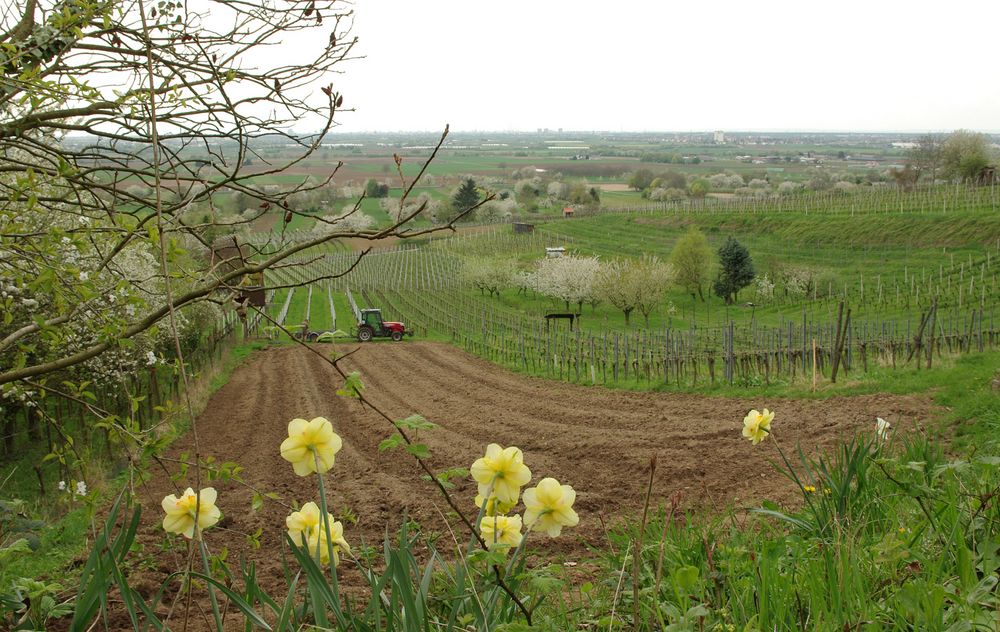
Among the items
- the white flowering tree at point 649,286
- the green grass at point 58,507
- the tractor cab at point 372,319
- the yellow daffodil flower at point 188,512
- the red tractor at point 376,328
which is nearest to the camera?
the yellow daffodil flower at point 188,512

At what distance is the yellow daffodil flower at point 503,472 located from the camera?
1.79 m

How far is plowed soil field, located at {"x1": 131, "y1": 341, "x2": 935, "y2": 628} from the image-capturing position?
6777 millimetres

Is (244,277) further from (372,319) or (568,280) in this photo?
(568,280)

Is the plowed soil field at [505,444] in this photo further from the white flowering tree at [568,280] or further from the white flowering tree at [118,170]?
the white flowering tree at [568,280]

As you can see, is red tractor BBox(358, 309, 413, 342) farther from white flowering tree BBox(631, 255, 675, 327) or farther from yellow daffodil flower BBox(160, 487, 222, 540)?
yellow daffodil flower BBox(160, 487, 222, 540)

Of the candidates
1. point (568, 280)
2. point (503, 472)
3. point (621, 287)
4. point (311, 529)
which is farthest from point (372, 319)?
point (503, 472)

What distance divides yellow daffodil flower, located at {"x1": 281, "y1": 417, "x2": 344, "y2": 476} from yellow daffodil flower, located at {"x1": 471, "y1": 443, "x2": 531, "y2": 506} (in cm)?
33

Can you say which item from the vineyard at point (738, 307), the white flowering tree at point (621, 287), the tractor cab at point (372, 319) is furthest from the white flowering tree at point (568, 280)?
the tractor cab at point (372, 319)

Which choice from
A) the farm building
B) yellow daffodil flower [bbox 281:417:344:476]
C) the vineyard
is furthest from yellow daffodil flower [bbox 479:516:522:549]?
the vineyard

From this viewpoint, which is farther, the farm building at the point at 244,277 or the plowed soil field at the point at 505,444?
the plowed soil field at the point at 505,444

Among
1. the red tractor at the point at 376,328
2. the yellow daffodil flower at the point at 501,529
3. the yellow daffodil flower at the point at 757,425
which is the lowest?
the red tractor at the point at 376,328

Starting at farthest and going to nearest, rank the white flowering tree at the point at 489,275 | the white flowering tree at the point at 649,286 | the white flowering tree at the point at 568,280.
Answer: the white flowering tree at the point at 489,275, the white flowering tree at the point at 568,280, the white flowering tree at the point at 649,286

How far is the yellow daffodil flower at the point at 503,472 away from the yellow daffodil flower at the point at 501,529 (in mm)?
110

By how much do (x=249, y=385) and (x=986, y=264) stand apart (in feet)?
113
